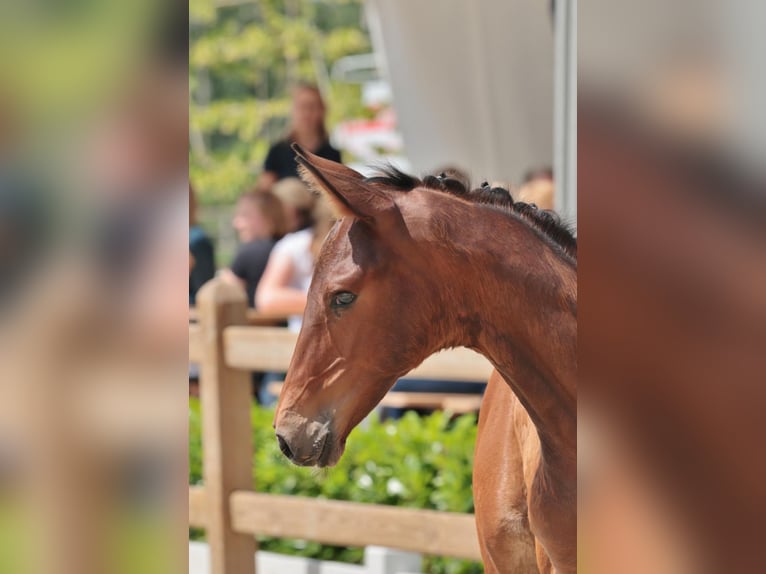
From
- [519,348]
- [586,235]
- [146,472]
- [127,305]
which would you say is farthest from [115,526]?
[519,348]

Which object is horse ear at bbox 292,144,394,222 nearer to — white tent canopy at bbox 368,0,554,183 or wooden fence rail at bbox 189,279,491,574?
wooden fence rail at bbox 189,279,491,574

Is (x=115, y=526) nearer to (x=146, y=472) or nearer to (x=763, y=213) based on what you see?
(x=146, y=472)

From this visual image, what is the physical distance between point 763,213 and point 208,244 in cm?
504

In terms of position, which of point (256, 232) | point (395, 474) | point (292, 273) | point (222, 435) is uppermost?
point (256, 232)

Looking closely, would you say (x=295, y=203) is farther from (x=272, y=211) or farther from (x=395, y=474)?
(x=395, y=474)

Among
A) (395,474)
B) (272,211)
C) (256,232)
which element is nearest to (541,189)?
(272,211)

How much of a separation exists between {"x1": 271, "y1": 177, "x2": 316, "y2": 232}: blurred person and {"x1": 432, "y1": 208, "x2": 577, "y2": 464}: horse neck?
406 cm

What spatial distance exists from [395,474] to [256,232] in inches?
73.1

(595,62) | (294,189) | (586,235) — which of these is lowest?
(586,235)

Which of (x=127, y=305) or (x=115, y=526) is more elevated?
(x=127, y=305)

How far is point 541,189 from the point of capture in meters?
5.50

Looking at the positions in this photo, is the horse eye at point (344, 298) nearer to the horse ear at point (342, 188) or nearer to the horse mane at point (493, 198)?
the horse ear at point (342, 188)

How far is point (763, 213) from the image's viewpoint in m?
1.07

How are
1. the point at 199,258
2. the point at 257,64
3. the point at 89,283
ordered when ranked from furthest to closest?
Result: 1. the point at 257,64
2. the point at 199,258
3. the point at 89,283
